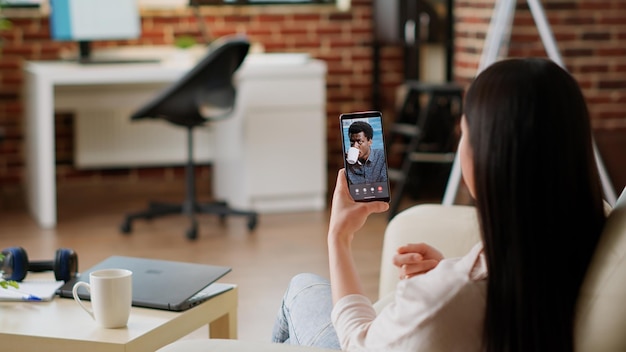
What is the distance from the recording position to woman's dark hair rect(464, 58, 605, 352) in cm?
138

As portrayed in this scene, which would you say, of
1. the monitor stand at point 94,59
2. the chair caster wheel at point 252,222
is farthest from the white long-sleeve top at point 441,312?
the monitor stand at point 94,59

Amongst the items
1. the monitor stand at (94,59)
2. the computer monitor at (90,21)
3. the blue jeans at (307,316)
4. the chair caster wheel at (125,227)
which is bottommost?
the chair caster wheel at (125,227)

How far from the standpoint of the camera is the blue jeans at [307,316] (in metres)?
1.85

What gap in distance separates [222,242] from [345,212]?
9.24 feet

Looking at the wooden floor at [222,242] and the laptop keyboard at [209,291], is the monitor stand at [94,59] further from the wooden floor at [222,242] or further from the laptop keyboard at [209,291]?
the laptop keyboard at [209,291]

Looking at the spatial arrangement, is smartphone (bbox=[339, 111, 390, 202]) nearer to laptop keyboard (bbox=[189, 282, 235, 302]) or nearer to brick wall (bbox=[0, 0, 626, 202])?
Result: laptop keyboard (bbox=[189, 282, 235, 302])

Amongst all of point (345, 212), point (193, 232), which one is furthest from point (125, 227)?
point (345, 212)

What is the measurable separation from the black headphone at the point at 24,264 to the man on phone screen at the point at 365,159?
0.81 meters

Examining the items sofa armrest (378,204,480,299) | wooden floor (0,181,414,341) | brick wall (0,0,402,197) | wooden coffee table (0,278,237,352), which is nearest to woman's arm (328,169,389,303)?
wooden coffee table (0,278,237,352)

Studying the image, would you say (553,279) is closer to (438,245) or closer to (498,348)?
(498,348)

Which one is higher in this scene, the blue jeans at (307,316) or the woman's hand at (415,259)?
the woman's hand at (415,259)

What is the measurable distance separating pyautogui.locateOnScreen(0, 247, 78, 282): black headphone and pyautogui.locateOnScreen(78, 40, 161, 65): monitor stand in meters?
2.73

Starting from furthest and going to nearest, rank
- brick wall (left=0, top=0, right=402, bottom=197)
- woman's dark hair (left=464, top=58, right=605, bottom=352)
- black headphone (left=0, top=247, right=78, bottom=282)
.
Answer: brick wall (left=0, top=0, right=402, bottom=197)
black headphone (left=0, top=247, right=78, bottom=282)
woman's dark hair (left=464, top=58, right=605, bottom=352)

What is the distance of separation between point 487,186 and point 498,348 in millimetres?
220
